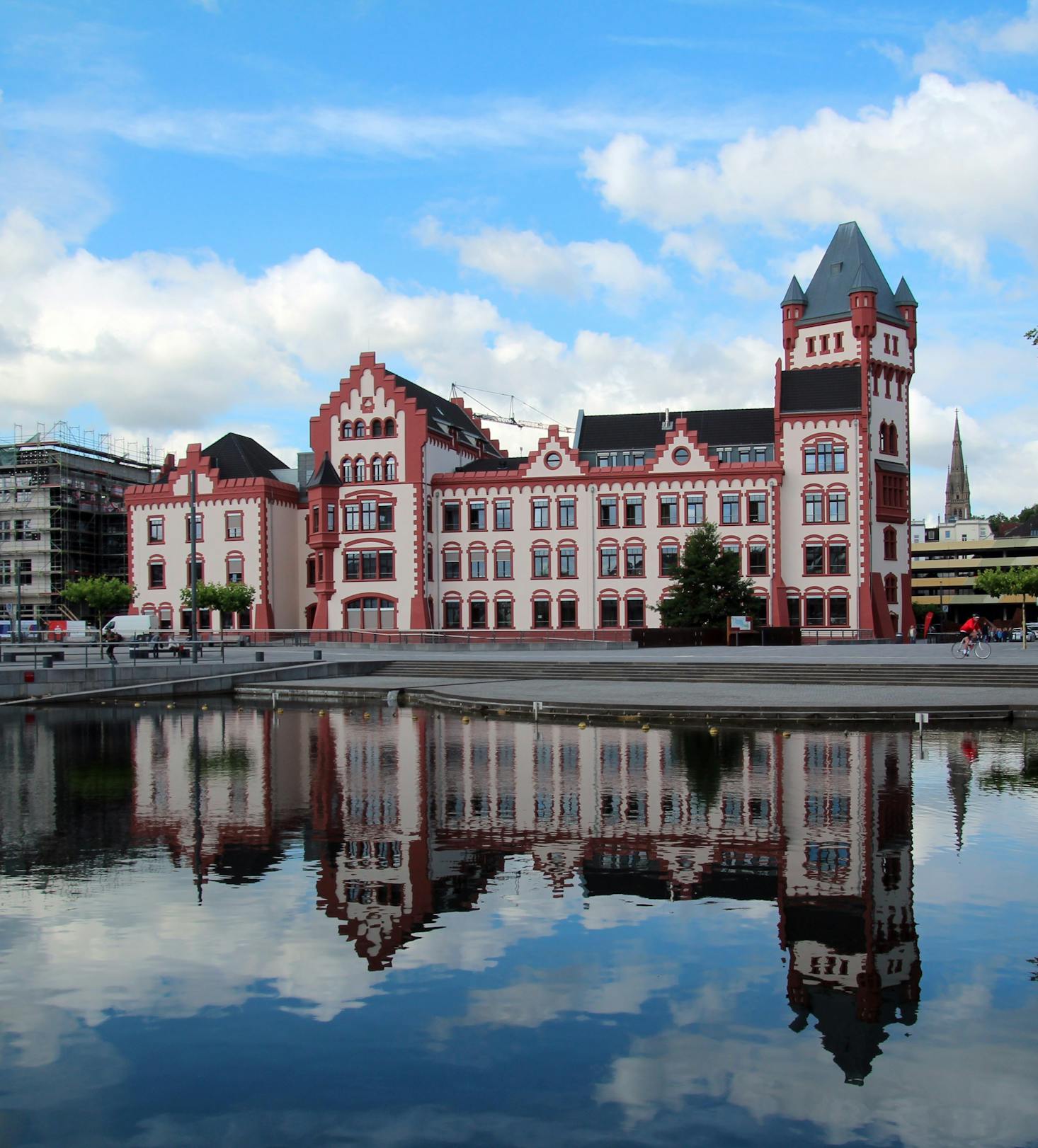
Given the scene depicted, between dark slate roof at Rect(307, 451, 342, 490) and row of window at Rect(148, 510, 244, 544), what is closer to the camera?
dark slate roof at Rect(307, 451, 342, 490)

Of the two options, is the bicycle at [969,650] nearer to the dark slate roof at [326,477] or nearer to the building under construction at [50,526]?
the dark slate roof at [326,477]

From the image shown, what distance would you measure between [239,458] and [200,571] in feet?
28.7

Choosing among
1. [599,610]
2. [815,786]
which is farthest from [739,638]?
[815,786]

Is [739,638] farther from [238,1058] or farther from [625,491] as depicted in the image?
[238,1058]

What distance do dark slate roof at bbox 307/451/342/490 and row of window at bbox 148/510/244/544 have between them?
21.2 ft

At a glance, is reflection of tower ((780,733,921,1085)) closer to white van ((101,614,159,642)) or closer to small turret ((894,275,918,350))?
white van ((101,614,159,642))

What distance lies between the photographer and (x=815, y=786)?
17750 mm

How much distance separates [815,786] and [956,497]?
636 ft

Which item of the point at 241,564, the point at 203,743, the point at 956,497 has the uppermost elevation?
the point at 956,497

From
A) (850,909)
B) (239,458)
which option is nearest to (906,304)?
(239,458)

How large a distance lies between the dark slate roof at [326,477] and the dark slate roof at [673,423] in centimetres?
1680

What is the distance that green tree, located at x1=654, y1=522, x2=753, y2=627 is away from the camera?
6316 centimetres

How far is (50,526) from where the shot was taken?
343 ft

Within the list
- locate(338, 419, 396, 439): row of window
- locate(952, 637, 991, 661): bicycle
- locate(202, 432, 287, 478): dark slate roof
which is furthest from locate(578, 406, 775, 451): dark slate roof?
locate(952, 637, 991, 661): bicycle
